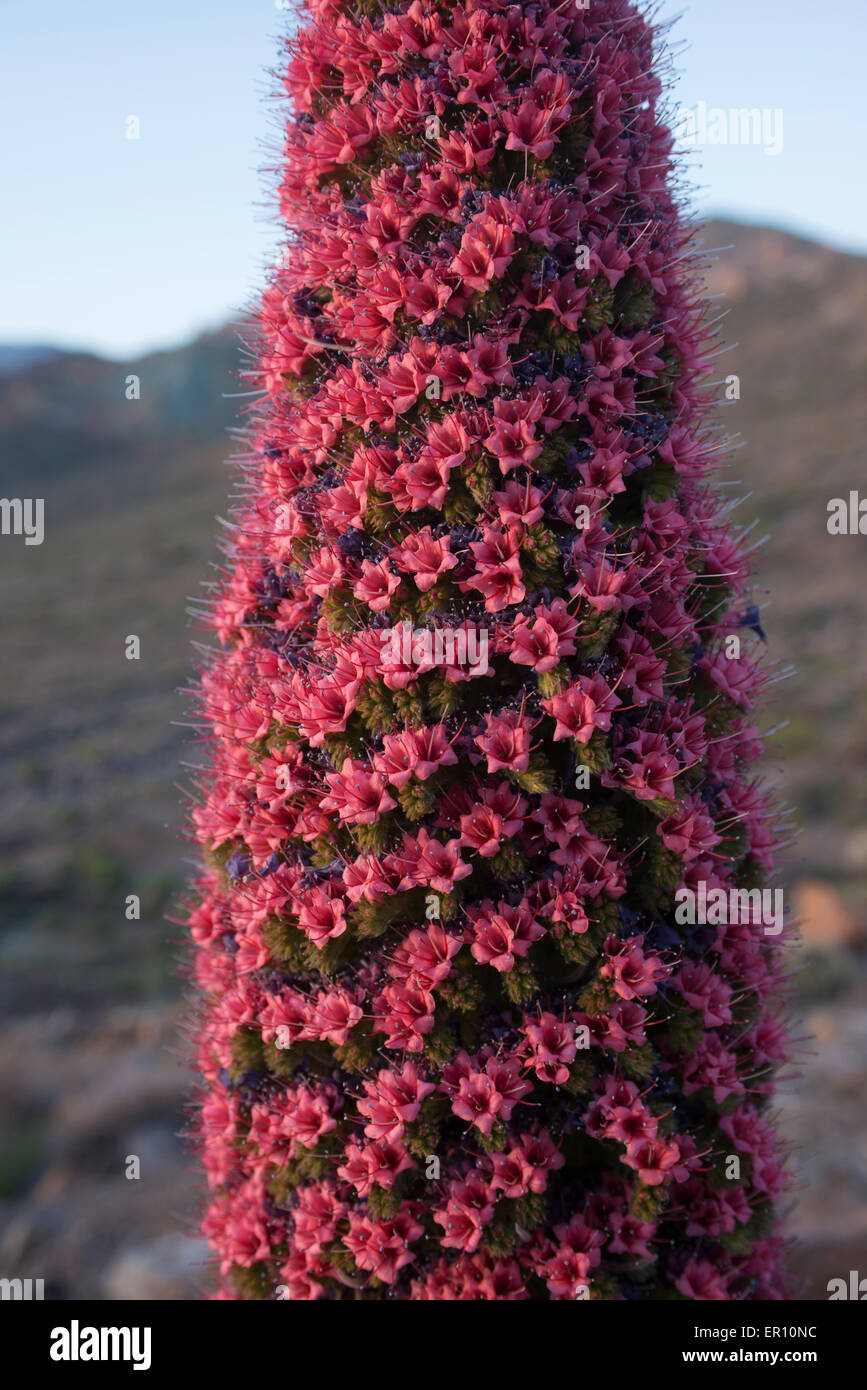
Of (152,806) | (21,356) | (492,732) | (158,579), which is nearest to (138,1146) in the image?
(492,732)

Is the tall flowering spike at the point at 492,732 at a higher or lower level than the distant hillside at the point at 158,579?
lower

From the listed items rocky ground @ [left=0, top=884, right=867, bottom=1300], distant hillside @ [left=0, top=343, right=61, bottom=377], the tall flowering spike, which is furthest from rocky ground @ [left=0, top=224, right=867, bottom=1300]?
distant hillside @ [left=0, top=343, right=61, bottom=377]

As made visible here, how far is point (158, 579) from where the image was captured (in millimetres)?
35375

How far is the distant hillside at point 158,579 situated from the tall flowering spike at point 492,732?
0.62 metres

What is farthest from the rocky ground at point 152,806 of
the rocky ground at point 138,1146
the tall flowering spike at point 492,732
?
the tall flowering spike at point 492,732

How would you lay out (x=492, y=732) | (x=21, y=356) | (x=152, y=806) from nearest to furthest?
1. (x=492, y=732)
2. (x=152, y=806)
3. (x=21, y=356)

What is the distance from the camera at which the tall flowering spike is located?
114 inches

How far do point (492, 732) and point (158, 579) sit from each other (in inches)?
1348

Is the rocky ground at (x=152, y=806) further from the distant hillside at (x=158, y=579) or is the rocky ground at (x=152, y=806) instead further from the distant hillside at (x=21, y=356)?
the distant hillside at (x=21, y=356)

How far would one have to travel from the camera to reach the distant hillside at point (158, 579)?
16469 millimetres

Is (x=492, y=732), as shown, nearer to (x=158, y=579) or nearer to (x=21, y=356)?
(x=158, y=579)
